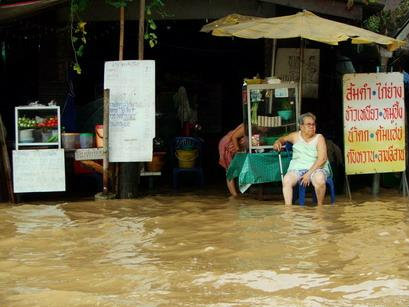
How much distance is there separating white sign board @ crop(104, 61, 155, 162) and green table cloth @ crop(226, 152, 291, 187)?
1363mm

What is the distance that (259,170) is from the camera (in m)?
8.58

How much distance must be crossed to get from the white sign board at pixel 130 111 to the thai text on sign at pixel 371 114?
2.93 meters

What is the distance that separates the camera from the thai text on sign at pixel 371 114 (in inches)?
351

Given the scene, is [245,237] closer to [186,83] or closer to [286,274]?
[286,274]

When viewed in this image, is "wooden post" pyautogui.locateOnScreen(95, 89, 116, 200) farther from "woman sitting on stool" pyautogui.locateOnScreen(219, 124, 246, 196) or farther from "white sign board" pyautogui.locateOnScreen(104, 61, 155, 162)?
"woman sitting on stool" pyautogui.locateOnScreen(219, 124, 246, 196)

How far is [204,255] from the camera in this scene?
5.44 meters

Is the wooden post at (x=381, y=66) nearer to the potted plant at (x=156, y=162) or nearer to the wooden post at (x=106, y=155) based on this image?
the potted plant at (x=156, y=162)

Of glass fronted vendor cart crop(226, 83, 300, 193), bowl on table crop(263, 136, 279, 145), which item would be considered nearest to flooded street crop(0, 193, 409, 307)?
glass fronted vendor cart crop(226, 83, 300, 193)

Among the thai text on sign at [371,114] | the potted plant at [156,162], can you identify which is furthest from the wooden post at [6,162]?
the thai text on sign at [371,114]

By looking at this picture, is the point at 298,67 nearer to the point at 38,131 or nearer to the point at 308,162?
the point at 308,162

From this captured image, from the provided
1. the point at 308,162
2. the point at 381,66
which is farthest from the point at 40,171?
the point at 381,66

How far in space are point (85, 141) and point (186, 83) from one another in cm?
505

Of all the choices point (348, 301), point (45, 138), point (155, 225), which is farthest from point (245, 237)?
point (45, 138)

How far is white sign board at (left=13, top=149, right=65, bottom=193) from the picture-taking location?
27.9 ft
